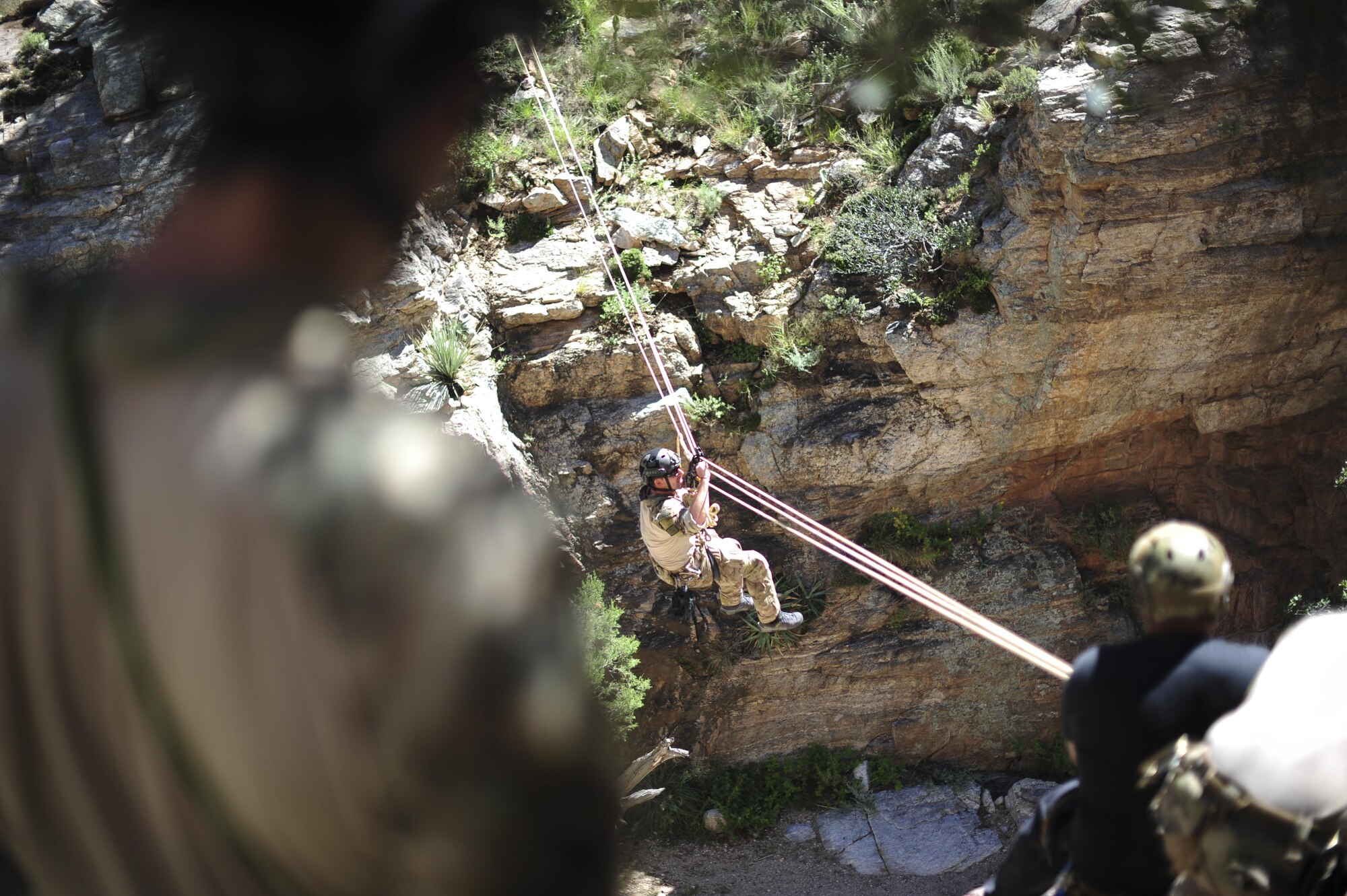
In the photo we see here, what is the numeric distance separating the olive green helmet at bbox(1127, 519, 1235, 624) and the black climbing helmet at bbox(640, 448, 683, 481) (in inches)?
180

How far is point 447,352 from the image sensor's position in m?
9.70

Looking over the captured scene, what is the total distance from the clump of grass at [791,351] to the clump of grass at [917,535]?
6.12 ft

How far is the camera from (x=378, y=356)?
9.87 metres

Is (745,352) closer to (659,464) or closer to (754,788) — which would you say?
(659,464)

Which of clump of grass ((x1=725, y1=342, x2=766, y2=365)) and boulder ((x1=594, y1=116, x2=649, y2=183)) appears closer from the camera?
clump of grass ((x1=725, y1=342, x2=766, y2=365))

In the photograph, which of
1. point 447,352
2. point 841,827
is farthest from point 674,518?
point 841,827

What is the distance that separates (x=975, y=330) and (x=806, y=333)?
176 centimetres

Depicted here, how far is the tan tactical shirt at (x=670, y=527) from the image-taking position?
7082 millimetres

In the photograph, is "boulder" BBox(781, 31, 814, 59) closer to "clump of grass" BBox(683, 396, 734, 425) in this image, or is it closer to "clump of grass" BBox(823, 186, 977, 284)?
"clump of grass" BBox(823, 186, 977, 284)

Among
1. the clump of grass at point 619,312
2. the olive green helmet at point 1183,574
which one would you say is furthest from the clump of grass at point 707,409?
the olive green helmet at point 1183,574

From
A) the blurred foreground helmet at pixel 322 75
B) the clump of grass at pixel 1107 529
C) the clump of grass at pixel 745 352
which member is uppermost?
the blurred foreground helmet at pixel 322 75

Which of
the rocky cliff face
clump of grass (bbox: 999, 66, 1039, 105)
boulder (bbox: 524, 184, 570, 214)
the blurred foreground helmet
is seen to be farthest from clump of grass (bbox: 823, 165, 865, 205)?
the blurred foreground helmet

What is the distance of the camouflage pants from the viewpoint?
8.10 metres

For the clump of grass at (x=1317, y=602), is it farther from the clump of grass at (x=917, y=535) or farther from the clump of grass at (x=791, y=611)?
the clump of grass at (x=791, y=611)
